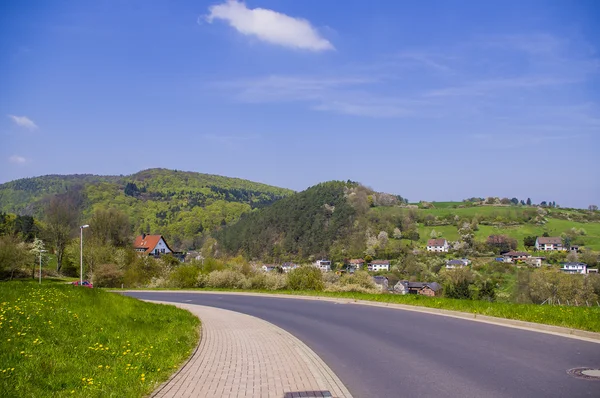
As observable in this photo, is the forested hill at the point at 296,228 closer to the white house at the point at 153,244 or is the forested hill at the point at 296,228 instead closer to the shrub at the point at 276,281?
the white house at the point at 153,244

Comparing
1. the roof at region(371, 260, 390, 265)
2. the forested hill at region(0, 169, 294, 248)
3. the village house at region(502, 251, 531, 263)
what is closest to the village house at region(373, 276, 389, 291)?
the roof at region(371, 260, 390, 265)

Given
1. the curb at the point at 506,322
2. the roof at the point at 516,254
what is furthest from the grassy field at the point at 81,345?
the roof at the point at 516,254

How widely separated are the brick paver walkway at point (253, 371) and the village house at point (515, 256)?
2719 inches

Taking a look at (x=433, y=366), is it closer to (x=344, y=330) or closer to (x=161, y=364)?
(x=161, y=364)

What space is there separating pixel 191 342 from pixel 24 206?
185431 millimetres

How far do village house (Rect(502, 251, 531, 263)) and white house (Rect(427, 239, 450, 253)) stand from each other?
1270 centimetres

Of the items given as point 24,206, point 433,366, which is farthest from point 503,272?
point 24,206

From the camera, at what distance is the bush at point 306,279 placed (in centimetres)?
3320

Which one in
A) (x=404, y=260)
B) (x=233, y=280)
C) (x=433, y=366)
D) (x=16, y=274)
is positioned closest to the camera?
(x=433, y=366)

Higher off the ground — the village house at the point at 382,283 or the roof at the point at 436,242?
the roof at the point at 436,242

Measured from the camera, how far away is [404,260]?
3189 inches

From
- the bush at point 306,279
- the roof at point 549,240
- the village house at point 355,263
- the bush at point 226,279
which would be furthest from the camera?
Answer: the village house at point 355,263

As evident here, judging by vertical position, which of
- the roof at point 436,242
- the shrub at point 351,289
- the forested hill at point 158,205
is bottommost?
the shrub at point 351,289

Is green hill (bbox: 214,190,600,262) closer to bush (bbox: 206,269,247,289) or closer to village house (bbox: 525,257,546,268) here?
village house (bbox: 525,257,546,268)
